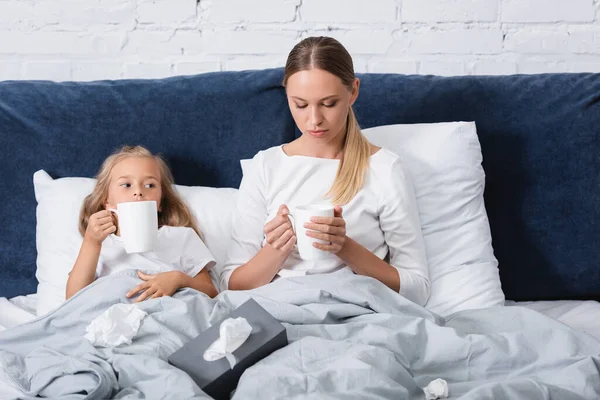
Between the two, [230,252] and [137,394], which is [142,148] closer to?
[230,252]

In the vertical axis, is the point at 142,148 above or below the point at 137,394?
above

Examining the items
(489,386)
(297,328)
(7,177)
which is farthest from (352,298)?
(7,177)

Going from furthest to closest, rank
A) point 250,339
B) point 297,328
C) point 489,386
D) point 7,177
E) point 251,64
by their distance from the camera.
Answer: point 251,64 < point 7,177 < point 297,328 < point 250,339 < point 489,386

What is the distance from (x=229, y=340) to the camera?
4.44ft

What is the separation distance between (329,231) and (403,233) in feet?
1.06

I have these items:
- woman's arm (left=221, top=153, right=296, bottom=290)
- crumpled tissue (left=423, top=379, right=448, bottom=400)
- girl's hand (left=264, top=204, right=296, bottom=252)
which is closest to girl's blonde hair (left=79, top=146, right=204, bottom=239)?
woman's arm (left=221, top=153, right=296, bottom=290)

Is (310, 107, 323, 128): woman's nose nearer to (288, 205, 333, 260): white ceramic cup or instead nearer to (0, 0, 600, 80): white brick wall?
(288, 205, 333, 260): white ceramic cup

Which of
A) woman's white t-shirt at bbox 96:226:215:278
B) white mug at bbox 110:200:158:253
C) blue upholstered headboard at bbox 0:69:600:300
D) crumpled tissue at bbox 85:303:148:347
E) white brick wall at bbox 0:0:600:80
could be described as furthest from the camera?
white brick wall at bbox 0:0:600:80

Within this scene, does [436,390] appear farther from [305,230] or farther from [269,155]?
[269,155]

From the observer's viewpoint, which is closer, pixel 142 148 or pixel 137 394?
pixel 137 394

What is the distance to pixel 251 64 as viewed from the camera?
2428 mm

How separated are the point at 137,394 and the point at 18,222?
0.95 m

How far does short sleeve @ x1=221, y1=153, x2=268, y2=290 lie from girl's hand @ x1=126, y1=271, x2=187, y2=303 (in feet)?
0.52

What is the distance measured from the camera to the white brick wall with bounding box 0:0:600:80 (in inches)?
93.3
